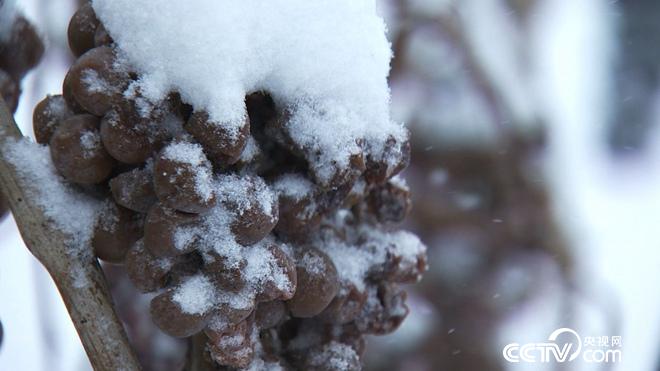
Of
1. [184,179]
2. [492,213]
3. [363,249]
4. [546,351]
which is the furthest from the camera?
[492,213]

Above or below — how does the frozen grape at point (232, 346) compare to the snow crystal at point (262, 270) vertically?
below

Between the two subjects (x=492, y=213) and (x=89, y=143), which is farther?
(x=492, y=213)

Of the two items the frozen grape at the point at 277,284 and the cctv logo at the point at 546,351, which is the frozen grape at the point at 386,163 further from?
the cctv logo at the point at 546,351

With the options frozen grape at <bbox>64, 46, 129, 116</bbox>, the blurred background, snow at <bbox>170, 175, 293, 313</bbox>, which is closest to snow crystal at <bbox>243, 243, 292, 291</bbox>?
snow at <bbox>170, 175, 293, 313</bbox>

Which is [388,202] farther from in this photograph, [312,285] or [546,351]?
[546,351]

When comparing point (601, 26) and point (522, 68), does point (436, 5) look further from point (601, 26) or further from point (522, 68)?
point (601, 26)

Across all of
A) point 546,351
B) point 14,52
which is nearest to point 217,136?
point 14,52

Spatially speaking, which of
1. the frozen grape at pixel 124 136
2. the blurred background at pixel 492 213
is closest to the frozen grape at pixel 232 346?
the frozen grape at pixel 124 136
